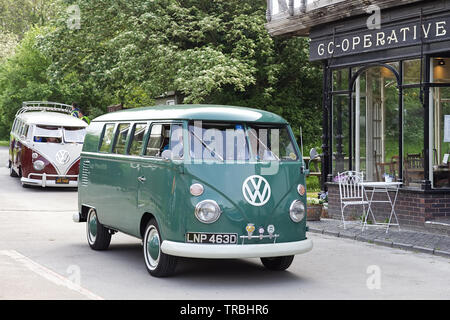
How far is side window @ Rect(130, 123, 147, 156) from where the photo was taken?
373 inches

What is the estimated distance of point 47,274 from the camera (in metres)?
8.73

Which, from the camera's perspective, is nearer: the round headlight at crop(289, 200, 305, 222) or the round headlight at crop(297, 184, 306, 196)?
the round headlight at crop(289, 200, 305, 222)

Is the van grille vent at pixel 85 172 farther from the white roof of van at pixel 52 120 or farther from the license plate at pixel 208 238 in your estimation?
the white roof of van at pixel 52 120

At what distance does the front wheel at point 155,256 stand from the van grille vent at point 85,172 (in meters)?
2.48

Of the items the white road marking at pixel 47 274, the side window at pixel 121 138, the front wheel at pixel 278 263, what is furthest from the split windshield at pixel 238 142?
the white road marking at pixel 47 274

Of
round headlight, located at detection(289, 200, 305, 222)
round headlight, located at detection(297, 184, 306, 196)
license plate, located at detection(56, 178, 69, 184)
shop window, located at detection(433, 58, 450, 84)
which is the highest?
shop window, located at detection(433, 58, 450, 84)

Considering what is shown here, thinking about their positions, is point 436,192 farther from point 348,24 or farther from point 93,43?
point 93,43

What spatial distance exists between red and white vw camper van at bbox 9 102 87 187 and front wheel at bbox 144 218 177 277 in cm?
1402

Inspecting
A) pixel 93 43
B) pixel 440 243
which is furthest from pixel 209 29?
pixel 440 243

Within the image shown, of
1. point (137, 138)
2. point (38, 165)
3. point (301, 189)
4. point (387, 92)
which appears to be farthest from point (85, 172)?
point (38, 165)

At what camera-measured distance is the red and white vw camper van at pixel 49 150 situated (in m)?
22.3

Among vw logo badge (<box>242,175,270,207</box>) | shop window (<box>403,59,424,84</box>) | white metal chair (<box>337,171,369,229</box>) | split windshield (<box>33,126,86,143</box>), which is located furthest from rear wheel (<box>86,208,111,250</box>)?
split windshield (<box>33,126,86,143</box>)

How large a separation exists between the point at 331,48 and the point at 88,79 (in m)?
14.4

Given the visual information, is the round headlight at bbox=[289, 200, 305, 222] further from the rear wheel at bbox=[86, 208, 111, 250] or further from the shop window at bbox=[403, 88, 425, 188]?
the shop window at bbox=[403, 88, 425, 188]
